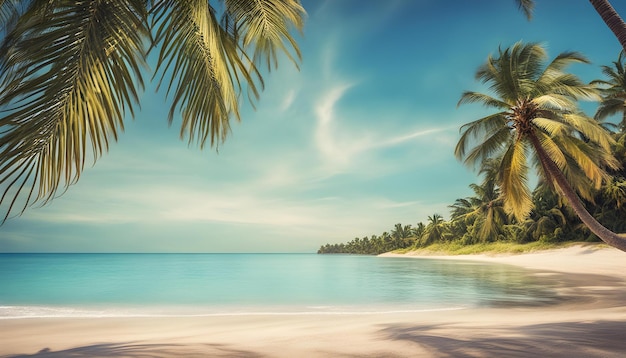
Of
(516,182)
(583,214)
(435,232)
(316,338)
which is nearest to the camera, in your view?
(316,338)

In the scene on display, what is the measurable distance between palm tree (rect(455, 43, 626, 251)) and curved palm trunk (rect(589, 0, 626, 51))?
3902 millimetres

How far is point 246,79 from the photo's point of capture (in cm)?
353

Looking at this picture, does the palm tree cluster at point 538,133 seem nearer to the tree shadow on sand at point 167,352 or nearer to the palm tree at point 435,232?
→ the tree shadow on sand at point 167,352

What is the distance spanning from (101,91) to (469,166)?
39.3 ft

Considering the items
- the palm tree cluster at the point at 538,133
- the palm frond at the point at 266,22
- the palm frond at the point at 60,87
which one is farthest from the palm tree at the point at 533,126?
the palm frond at the point at 60,87

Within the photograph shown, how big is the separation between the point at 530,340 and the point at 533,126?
7.32 meters

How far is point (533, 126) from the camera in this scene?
986cm

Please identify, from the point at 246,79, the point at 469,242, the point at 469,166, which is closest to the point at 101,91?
the point at 246,79

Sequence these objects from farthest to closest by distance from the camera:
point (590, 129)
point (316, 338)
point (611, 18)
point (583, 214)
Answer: point (590, 129), point (583, 214), point (611, 18), point (316, 338)

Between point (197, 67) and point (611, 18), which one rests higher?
point (611, 18)

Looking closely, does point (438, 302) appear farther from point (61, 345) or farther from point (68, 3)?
point (68, 3)

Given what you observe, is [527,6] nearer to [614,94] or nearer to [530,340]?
[530,340]

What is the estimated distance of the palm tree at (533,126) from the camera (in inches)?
379

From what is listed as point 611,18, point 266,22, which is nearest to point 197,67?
point 266,22
